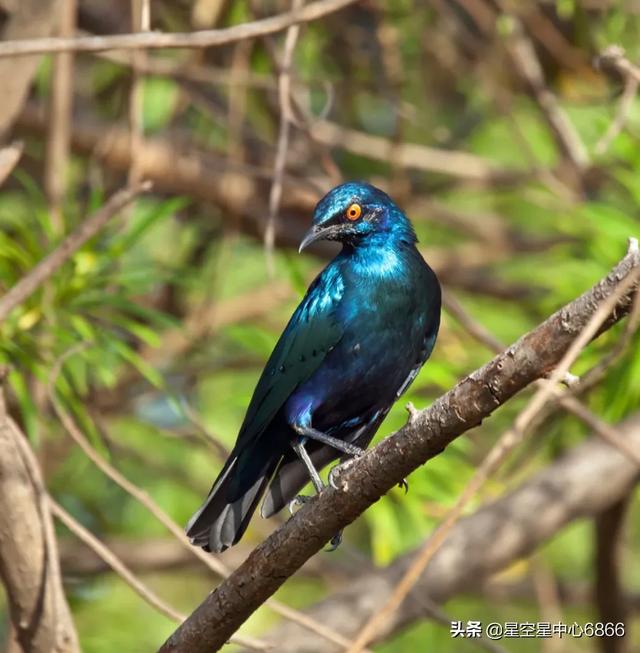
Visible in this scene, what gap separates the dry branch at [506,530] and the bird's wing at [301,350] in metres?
1.30

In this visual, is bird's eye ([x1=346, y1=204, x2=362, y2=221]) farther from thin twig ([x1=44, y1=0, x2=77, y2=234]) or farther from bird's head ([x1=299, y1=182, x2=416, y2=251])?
thin twig ([x1=44, y1=0, x2=77, y2=234])

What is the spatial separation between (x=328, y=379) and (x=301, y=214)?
2.27 metres

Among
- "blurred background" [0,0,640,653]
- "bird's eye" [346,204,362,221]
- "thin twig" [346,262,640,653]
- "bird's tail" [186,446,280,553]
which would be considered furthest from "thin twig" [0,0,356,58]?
"thin twig" [346,262,640,653]

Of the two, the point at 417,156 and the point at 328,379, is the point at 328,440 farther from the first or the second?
the point at 417,156

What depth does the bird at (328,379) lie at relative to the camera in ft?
12.6

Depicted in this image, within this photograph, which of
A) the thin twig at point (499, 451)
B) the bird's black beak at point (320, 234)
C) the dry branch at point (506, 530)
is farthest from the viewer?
the dry branch at point (506, 530)

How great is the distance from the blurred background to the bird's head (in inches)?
25.3

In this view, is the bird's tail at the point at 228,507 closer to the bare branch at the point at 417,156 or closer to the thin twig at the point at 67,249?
the thin twig at the point at 67,249

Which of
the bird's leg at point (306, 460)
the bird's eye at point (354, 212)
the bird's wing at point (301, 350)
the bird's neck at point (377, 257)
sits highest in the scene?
the bird's eye at point (354, 212)

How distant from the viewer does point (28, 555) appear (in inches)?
130

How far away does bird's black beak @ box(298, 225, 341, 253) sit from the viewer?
407 centimetres

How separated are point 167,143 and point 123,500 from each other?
5.86ft

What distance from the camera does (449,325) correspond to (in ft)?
20.3

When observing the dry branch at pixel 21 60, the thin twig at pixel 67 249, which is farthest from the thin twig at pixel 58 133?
the thin twig at pixel 67 249
